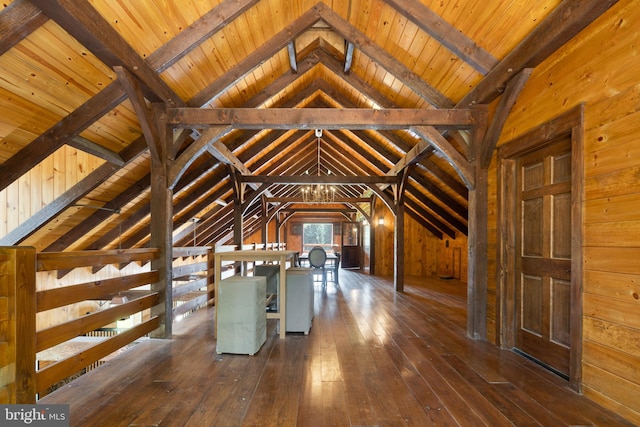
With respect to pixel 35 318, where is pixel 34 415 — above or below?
below

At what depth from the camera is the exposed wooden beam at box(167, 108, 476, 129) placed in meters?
3.37

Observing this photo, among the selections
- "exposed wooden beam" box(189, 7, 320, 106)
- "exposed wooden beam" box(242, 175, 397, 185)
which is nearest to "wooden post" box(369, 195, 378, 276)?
"exposed wooden beam" box(242, 175, 397, 185)

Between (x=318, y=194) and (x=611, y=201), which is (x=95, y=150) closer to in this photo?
(x=611, y=201)

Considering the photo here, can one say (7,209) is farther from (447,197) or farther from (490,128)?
(447,197)

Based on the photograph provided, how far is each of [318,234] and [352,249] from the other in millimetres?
4066

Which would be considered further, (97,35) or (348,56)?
(348,56)

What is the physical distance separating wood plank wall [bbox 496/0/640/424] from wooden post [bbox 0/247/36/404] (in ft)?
11.3

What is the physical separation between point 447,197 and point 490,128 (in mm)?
3013

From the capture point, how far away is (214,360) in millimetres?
2701

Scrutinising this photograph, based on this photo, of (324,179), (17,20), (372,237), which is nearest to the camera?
(17,20)

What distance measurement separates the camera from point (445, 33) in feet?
8.86

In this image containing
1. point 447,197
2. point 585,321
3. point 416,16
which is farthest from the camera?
point 447,197

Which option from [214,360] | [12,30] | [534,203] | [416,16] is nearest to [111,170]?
[12,30]

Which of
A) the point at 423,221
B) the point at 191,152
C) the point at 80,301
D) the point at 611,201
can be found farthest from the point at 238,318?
the point at 423,221
